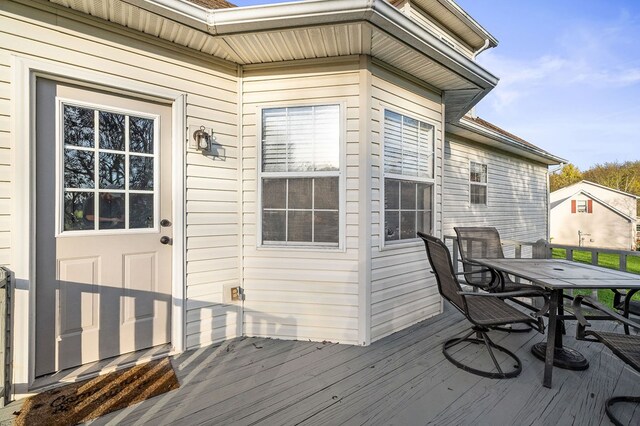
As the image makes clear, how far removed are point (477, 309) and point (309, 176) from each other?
5.97ft

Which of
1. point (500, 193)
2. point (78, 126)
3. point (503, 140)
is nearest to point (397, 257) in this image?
point (78, 126)

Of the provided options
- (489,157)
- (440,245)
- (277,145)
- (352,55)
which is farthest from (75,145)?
(489,157)

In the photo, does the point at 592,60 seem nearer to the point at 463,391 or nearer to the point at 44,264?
the point at 463,391

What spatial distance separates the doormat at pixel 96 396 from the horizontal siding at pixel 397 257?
1813 mm

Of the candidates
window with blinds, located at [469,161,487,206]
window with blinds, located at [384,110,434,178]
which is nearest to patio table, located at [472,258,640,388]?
window with blinds, located at [384,110,434,178]

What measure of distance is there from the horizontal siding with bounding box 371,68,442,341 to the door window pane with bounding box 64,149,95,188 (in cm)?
231

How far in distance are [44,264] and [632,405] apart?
4.01 metres

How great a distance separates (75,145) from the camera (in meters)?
2.19

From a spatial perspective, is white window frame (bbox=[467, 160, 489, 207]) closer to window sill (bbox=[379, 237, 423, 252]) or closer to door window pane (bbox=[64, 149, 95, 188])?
window sill (bbox=[379, 237, 423, 252])

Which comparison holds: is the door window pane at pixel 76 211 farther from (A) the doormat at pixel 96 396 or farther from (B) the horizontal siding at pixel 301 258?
(B) the horizontal siding at pixel 301 258

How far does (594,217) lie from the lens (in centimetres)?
1695

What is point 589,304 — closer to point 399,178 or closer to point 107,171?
point 399,178

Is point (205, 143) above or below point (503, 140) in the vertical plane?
below

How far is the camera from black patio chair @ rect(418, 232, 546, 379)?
2.12 metres
